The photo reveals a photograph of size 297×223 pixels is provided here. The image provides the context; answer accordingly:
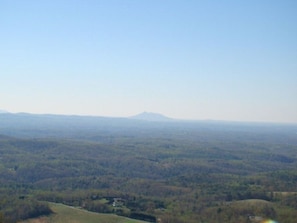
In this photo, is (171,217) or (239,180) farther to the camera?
(239,180)

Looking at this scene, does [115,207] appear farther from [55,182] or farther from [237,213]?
[55,182]

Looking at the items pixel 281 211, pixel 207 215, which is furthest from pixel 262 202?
pixel 207 215

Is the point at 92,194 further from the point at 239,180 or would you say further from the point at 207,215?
the point at 239,180

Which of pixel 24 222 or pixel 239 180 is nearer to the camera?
pixel 24 222

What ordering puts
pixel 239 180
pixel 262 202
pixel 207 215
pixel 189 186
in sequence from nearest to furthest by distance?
pixel 207 215
pixel 262 202
pixel 189 186
pixel 239 180

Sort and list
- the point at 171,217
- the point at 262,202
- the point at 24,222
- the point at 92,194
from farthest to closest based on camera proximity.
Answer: the point at 92,194
the point at 262,202
the point at 171,217
the point at 24,222

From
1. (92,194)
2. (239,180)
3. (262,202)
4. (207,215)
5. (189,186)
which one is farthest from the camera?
(239,180)

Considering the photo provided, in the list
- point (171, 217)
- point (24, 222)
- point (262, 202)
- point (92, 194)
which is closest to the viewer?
point (24, 222)

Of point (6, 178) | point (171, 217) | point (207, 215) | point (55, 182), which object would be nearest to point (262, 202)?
point (207, 215)
